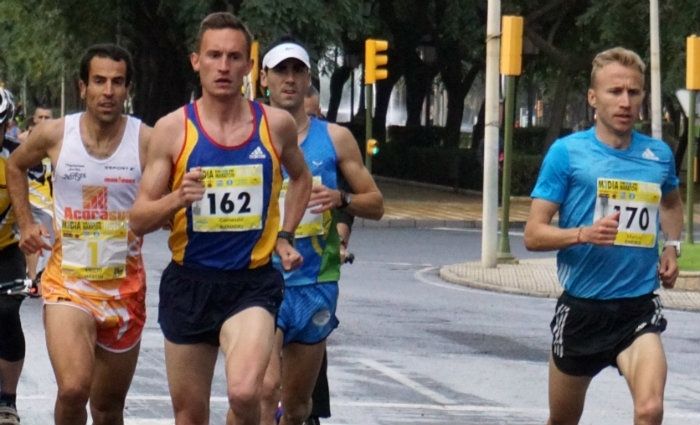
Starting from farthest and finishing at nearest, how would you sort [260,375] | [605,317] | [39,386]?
[39,386] → [605,317] → [260,375]

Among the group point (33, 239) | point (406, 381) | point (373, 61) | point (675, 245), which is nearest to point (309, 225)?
point (33, 239)

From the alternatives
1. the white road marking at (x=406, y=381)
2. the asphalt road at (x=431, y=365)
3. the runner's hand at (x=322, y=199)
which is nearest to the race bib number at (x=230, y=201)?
the runner's hand at (x=322, y=199)

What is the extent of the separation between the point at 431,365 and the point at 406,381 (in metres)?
0.95

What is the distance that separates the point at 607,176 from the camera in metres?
7.16

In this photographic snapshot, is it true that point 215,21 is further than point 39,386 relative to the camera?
No

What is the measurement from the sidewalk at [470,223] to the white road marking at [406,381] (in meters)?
6.07

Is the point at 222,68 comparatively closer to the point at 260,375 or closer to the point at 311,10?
the point at 260,375

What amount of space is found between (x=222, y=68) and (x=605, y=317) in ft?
A: 5.88

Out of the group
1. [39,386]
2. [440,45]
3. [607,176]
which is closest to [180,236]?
[607,176]

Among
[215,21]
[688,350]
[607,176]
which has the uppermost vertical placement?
[215,21]

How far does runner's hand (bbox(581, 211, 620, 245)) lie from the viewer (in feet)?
22.4

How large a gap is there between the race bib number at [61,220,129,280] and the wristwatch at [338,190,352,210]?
36.8 inches

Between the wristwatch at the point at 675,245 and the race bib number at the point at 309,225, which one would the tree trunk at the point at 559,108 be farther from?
the wristwatch at the point at 675,245

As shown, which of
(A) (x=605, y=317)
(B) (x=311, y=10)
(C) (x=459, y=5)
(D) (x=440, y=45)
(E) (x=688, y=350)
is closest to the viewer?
(A) (x=605, y=317)
